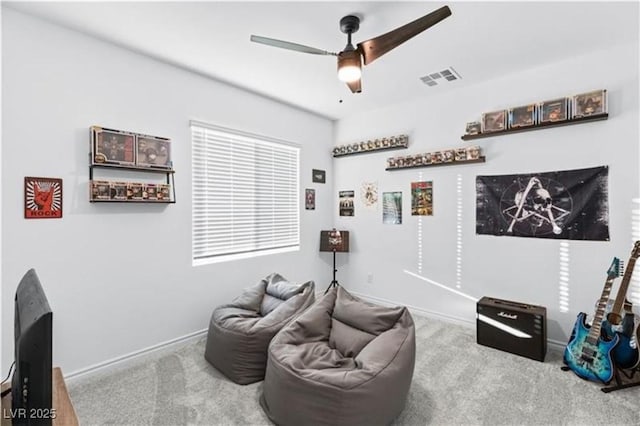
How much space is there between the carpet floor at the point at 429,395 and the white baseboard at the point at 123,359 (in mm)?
36

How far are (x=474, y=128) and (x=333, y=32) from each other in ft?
6.58

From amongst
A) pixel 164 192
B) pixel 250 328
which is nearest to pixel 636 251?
pixel 250 328

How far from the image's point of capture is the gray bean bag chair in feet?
8.04

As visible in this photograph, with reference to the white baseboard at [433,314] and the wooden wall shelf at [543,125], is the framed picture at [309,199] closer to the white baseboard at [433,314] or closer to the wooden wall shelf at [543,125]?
the white baseboard at [433,314]

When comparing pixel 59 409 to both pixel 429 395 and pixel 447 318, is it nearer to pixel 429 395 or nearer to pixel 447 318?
pixel 429 395

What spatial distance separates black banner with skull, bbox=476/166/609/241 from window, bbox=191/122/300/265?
2423 millimetres

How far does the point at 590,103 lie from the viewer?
2820 millimetres

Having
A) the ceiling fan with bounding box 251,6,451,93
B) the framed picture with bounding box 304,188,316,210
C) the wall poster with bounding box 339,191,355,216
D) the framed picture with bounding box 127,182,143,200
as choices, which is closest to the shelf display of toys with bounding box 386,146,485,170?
the wall poster with bounding box 339,191,355,216

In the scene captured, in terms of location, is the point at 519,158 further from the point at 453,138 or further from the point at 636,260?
the point at 636,260

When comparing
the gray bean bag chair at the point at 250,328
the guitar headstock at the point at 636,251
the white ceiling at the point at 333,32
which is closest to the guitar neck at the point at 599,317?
the guitar headstock at the point at 636,251

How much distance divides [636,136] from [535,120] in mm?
768

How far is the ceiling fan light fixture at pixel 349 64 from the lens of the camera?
215cm

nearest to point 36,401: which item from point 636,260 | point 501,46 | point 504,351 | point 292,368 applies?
point 292,368

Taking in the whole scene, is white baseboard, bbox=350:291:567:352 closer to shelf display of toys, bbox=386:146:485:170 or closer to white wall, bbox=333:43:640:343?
white wall, bbox=333:43:640:343
